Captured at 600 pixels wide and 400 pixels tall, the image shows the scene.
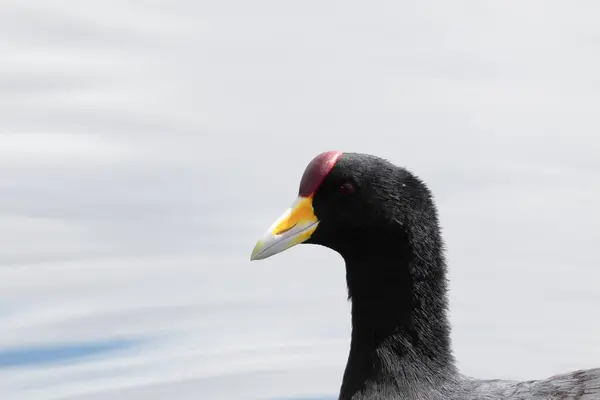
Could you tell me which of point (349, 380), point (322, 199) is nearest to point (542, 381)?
point (349, 380)

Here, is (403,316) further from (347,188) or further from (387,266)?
(347,188)

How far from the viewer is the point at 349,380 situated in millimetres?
Answer: 6270

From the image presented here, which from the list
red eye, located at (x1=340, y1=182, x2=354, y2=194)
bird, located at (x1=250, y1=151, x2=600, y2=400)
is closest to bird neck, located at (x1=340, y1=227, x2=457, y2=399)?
bird, located at (x1=250, y1=151, x2=600, y2=400)

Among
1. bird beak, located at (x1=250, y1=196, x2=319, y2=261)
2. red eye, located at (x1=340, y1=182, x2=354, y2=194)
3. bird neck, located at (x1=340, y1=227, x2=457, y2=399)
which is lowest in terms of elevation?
bird neck, located at (x1=340, y1=227, x2=457, y2=399)

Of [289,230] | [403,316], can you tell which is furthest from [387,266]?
[289,230]

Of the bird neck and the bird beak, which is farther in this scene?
the bird beak

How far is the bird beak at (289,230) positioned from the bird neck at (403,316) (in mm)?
355

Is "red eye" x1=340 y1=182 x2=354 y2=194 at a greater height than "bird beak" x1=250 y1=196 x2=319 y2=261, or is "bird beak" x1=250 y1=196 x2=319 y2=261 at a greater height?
"red eye" x1=340 y1=182 x2=354 y2=194

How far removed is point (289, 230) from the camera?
20.5ft

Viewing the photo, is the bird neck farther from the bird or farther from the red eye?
the red eye

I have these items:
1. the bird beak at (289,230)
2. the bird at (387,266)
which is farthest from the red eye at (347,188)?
the bird beak at (289,230)

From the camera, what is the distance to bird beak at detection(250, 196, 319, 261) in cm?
612

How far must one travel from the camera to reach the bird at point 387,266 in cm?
601

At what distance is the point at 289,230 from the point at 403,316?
0.84 m
